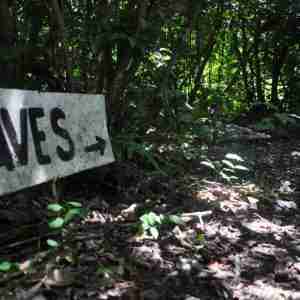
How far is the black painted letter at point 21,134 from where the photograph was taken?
6.08 ft

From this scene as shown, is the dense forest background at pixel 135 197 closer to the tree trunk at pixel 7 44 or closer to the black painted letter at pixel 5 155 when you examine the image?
the tree trunk at pixel 7 44

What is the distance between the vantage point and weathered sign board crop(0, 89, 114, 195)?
73.1 inches

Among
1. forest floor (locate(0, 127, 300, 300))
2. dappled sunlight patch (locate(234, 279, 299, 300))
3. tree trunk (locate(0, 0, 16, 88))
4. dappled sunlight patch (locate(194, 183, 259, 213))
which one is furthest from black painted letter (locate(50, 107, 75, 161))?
dappled sunlight patch (locate(194, 183, 259, 213))

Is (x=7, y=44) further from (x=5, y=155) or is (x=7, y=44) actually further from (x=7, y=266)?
(x=7, y=266)

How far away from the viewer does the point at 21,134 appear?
1908 millimetres

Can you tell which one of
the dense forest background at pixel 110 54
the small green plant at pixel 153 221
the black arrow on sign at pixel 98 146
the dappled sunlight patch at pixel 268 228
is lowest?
the dappled sunlight patch at pixel 268 228

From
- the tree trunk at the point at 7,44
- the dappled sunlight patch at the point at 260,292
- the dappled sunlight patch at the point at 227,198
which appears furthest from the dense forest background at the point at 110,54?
the dappled sunlight patch at the point at 260,292

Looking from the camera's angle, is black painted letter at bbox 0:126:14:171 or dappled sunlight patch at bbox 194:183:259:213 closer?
black painted letter at bbox 0:126:14:171

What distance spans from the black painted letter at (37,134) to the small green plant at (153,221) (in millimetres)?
621

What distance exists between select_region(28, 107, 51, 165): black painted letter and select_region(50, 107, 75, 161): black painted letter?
0.24 ft

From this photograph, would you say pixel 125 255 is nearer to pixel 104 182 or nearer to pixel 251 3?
pixel 104 182

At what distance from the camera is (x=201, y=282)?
7.09 ft

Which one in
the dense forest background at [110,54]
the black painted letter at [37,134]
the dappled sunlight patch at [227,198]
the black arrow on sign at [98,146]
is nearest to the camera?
the black painted letter at [37,134]

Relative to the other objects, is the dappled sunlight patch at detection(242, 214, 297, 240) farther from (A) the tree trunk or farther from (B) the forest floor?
(A) the tree trunk
